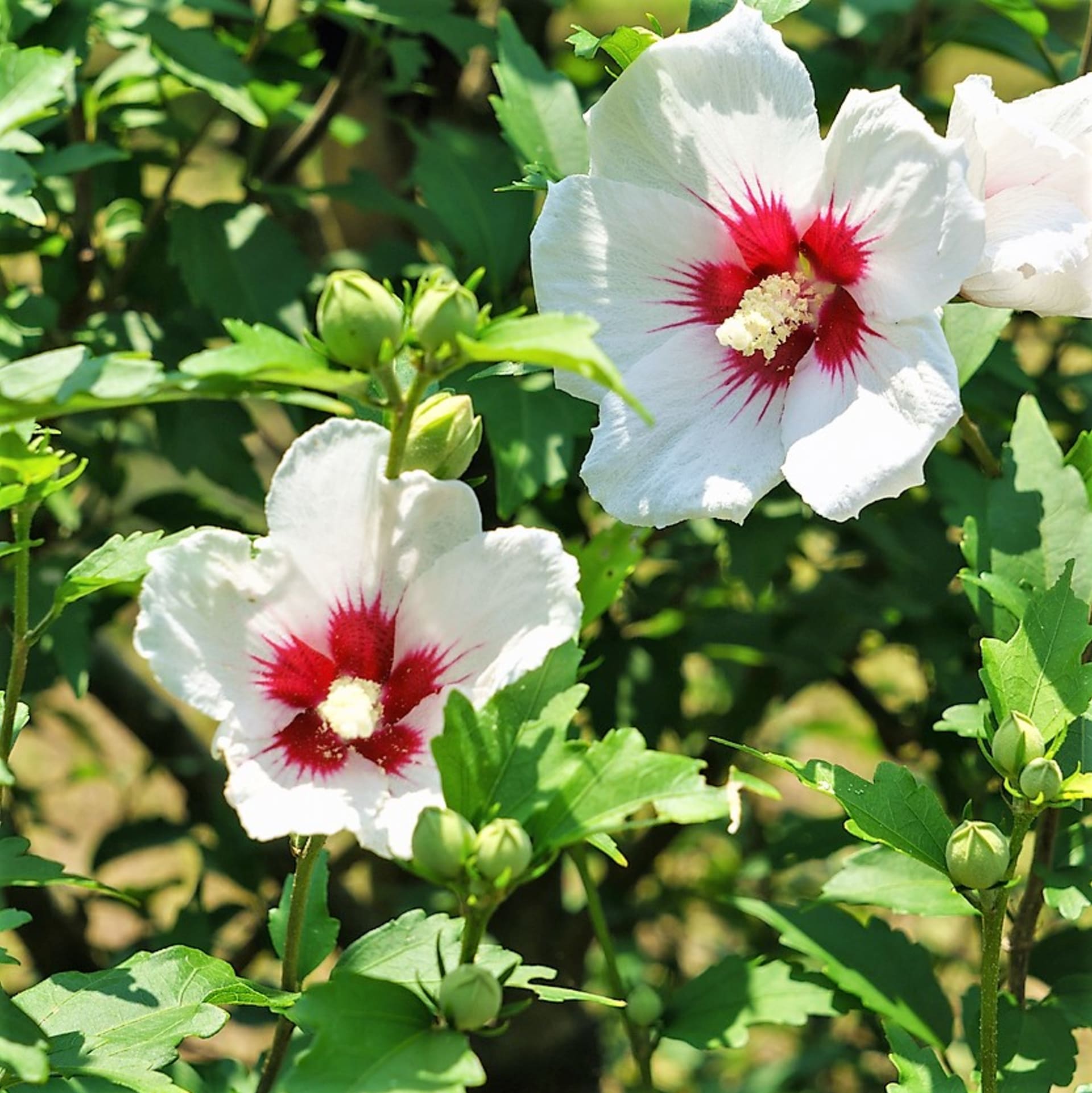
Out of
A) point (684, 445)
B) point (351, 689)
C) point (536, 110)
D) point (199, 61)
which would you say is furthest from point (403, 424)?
point (199, 61)

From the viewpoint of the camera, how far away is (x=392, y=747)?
3.03 ft

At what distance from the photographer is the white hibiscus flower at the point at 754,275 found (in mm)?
991

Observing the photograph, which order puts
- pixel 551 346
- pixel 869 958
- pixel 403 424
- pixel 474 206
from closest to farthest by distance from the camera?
1. pixel 551 346
2. pixel 403 424
3. pixel 869 958
4. pixel 474 206

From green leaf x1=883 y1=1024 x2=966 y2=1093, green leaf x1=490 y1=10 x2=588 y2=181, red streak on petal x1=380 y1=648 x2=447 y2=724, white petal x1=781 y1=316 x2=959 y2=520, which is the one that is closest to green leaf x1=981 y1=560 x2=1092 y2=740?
white petal x1=781 y1=316 x2=959 y2=520

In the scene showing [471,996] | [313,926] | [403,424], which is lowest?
[313,926]

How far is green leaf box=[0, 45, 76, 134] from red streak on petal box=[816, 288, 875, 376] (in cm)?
65

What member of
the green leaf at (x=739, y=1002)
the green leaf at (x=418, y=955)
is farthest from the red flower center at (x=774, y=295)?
the green leaf at (x=739, y=1002)

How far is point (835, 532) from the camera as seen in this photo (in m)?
2.16

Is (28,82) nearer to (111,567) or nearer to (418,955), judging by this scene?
(111,567)

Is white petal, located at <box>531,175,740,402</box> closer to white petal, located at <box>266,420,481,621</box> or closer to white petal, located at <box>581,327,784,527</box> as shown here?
white petal, located at <box>581,327,784,527</box>

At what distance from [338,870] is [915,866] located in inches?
42.4

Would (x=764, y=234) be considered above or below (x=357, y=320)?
below

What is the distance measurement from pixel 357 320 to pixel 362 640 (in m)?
0.22

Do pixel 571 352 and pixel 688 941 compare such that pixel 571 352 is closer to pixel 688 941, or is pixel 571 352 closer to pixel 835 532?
pixel 835 532
